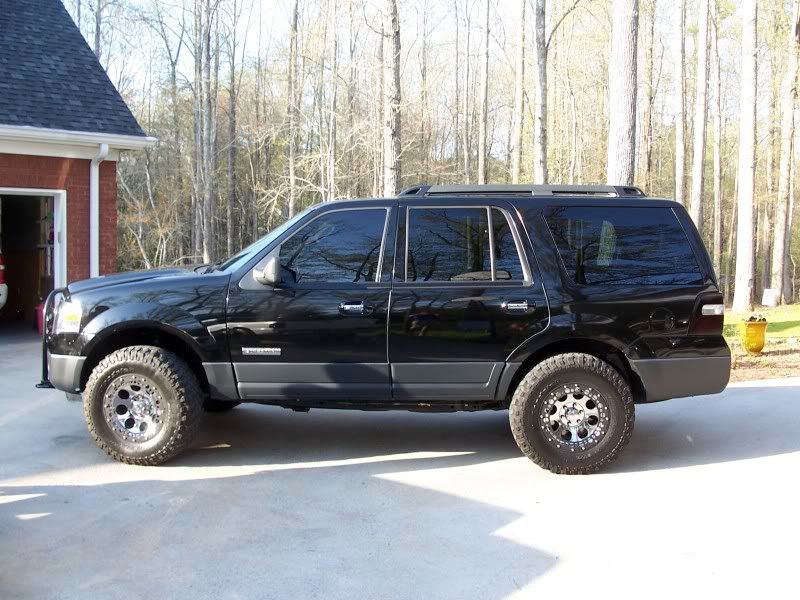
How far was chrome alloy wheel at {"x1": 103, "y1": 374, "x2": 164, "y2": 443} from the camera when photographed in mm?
5879

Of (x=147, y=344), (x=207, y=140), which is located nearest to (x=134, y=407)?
(x=147, y=344)

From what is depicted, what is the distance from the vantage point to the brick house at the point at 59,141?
40.6ft

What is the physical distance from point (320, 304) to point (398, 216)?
0.91 m

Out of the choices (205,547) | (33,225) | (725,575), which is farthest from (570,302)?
(33,225)

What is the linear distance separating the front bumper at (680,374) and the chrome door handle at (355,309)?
6.66 ft

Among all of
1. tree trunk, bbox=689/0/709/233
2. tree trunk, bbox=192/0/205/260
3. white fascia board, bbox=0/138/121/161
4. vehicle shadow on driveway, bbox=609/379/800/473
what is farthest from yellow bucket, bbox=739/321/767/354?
tree trunk, bbox=192/0/205/260

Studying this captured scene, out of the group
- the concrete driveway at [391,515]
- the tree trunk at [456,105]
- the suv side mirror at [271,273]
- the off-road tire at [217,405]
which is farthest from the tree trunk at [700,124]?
the suv side mirror at [271,273]

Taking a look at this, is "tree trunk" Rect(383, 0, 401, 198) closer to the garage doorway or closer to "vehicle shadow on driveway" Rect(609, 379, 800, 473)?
the garage doorway

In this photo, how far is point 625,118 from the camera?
12.4 m

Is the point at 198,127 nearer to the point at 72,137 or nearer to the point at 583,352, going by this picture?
the point at 72,137

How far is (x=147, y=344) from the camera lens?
20.3 ft

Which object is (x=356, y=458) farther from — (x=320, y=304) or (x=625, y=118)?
(x=625, y=118)

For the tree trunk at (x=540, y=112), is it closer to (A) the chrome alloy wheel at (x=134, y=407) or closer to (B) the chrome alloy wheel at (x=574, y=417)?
(B) the chrome alloy wheel at (x=574, y=417)

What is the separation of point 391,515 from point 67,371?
110 inches
